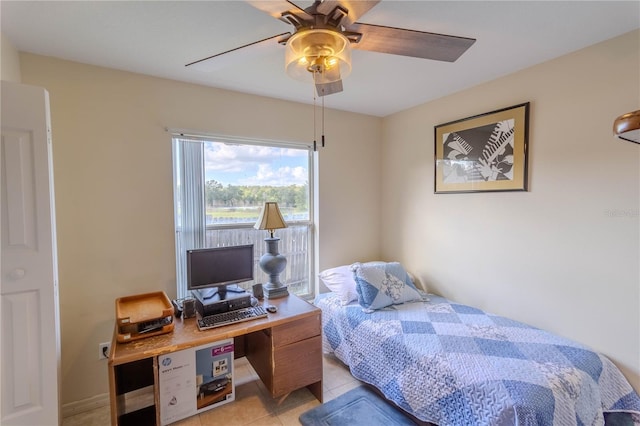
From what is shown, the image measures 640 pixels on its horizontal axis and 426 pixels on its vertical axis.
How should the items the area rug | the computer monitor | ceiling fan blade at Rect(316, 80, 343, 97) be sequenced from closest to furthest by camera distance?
ceiling fan blade at Rect(316, 80, 343, 97), the area rug, the computer monitor

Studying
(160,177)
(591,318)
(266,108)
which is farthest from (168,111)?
(591,318)

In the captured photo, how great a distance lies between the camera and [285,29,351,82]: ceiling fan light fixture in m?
1.19

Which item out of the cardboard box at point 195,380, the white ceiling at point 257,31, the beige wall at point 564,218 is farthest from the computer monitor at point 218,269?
the beige wall at point 564,218

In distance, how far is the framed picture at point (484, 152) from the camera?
2.27m

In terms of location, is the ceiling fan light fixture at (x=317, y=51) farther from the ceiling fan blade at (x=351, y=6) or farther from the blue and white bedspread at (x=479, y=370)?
the blue and white bedspread at (x=479, y=370)

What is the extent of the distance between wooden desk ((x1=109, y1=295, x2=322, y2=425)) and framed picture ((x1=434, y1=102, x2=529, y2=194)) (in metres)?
1.73

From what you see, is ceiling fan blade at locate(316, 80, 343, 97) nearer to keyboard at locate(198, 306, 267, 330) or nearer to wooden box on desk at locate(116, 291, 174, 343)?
keyboard at locate(198, 306, 267, 330)

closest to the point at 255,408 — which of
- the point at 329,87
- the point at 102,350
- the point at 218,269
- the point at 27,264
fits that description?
the point at 218,269

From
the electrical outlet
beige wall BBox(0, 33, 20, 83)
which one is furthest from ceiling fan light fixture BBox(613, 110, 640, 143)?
the electrical outlet

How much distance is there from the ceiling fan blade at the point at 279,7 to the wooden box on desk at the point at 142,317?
167cm

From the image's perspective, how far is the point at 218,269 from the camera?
2145mm

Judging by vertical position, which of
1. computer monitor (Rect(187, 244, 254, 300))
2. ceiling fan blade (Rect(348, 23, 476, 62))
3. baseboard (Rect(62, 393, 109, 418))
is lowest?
baseboard (Rect(62, 393, 109, 418))

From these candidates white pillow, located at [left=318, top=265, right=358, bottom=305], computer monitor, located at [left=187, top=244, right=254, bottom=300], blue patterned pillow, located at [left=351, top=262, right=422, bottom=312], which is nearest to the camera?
computer monitor, located at [left=187, top=244, right=254, bottom=300]

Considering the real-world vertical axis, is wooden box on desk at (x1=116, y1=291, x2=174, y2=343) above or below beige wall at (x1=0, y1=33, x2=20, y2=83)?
below
